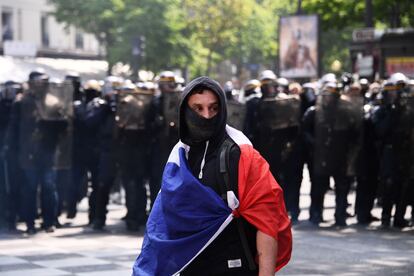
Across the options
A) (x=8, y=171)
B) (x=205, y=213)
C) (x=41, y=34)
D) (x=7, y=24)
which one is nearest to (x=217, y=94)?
(x=205, y=213)

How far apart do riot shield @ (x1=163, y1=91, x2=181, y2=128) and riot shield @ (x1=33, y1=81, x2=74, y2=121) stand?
3.95ft

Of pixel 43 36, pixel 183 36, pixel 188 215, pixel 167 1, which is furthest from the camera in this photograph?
pixel 43 36

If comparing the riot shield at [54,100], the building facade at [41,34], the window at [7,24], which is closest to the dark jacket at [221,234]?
the riot shield at [54,100]

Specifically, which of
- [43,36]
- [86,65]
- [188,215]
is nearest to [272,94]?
[188,215]

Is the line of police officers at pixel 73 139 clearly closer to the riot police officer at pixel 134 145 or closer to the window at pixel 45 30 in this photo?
the riot police officer at pixel 134 145

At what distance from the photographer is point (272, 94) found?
15.1 meters

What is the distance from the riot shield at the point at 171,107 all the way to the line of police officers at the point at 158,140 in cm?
1

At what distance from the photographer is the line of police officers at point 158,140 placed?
560 inches

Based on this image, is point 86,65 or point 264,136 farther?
point 86,65

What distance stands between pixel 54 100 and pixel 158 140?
1.40 meters

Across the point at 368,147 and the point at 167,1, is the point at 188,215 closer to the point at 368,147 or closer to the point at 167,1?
the point at 368,147

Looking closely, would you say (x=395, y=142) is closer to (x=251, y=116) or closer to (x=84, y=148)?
(x=251, y=116)

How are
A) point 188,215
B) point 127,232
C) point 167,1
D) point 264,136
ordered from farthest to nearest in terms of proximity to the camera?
point 167,1, point 264,136, point 127,232, point 188,215

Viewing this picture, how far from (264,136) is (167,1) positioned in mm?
36528
